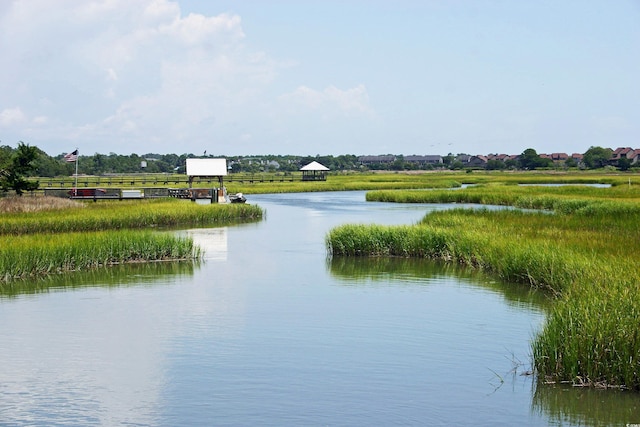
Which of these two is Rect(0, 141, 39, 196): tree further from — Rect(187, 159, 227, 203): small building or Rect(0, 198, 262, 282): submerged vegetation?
Rect(187, 159, 227, 203): small building

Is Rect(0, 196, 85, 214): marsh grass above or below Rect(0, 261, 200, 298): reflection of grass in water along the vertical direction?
above

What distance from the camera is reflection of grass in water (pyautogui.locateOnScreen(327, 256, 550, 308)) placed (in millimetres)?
24172

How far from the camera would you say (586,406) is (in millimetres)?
13820

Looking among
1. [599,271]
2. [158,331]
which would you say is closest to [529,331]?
[599,271]

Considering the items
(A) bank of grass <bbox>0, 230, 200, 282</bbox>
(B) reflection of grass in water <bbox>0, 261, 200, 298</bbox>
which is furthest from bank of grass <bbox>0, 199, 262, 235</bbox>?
(B) reflection of grass in water <bbox>0, 261, 200, 298</bbox>

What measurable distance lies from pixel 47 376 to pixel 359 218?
3864 centimetres

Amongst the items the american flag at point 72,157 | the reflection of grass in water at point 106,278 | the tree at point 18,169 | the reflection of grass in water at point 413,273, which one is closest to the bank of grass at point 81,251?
the reflection of grass in water at point 106,278

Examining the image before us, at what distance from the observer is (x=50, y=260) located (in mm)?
27609

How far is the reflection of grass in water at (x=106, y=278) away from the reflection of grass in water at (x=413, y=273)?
19.7ft

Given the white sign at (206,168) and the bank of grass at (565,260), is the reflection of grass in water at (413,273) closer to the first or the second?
the bank of grass at (565,260)

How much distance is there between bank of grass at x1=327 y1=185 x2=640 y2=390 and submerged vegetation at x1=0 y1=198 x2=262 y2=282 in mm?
8140

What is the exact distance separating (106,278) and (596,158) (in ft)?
607

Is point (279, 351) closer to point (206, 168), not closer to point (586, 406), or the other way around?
point (586, 406)

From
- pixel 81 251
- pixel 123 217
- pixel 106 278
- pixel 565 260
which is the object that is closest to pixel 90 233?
pixel 81 251
